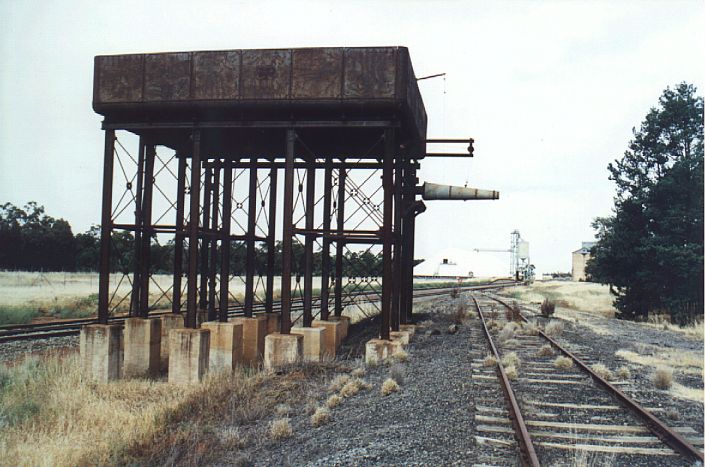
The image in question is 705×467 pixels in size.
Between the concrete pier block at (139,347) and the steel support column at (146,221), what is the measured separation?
0.69m

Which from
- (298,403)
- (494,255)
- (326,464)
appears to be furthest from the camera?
(494,255)

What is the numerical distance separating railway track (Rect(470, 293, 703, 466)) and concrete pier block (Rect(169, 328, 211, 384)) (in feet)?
22.0

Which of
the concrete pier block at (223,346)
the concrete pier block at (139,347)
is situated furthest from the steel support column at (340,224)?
Result: the concrete pier block at (139,347)

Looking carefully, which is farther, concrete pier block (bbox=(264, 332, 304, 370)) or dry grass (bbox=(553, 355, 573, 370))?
concrete pier block (bbox=(264, 332, 304, 370))

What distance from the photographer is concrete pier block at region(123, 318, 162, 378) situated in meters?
15.7

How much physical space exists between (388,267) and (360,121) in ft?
12.0

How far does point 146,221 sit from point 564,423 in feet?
40.5

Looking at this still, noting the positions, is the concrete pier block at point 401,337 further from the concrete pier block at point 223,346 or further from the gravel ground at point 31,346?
the gravel ground at point 31,346

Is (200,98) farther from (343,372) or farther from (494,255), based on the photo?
(494,255)

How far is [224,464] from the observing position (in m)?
7.52

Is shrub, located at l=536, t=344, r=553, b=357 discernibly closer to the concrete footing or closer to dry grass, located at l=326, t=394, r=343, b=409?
the concrete footing

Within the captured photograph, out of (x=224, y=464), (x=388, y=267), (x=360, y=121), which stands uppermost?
(x=360, y=121)

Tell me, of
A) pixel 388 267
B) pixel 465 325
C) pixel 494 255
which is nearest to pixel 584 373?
pixel 388 267

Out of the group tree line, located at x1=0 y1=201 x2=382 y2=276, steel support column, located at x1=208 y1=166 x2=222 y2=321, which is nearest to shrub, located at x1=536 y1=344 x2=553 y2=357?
steel support column, located at x1=208 y1=166 x2=222 y2=321
